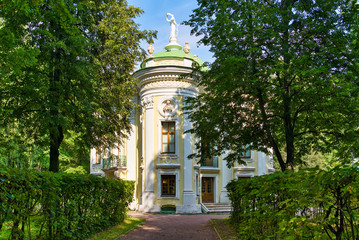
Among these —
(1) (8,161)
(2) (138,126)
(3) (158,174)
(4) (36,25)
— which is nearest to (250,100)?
(4) (36,25)

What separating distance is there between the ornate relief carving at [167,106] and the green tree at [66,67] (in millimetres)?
6512

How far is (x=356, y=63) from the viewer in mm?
9242

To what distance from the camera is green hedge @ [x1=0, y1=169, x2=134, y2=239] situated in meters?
4.81

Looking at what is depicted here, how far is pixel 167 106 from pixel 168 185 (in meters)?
5.58

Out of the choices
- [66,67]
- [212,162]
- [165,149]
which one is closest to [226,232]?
[66,67]

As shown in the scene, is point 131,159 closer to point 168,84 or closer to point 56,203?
point 168,84

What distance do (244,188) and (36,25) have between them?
10058 millimetres

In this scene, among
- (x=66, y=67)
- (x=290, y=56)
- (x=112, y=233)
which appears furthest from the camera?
(x=66, y=67)

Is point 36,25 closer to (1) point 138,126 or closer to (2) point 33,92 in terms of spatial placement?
(2) point 33,92

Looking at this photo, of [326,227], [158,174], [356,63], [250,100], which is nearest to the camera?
[326,227]

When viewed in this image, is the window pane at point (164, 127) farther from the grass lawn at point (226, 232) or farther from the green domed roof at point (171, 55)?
the grass lawn at point (226, 232)

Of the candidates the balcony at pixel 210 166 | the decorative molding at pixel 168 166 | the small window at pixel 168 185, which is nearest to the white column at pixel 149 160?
the decorative molding at pixel 168 166

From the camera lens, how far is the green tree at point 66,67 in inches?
362

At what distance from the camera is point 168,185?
2167cm
